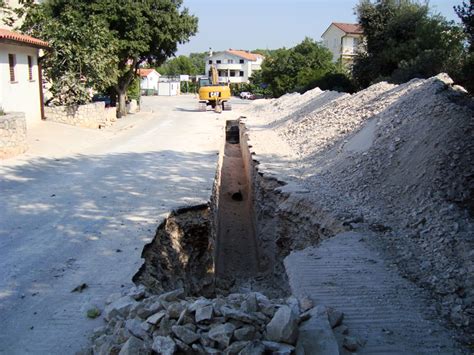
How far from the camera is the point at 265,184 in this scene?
11086 mm

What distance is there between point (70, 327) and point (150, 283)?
162 centimetres

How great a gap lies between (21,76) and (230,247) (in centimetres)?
1117

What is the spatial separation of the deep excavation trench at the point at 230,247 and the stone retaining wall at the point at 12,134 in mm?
5783

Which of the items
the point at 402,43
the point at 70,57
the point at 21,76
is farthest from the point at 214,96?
the point at 21,76

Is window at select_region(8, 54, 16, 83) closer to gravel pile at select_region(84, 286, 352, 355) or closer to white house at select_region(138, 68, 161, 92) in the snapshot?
gravel pile at select_region(84, 286, 352, 355)

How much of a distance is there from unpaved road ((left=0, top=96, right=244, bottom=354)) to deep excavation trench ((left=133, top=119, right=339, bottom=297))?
1.13 ft

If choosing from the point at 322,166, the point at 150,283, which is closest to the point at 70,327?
the point at 150,283

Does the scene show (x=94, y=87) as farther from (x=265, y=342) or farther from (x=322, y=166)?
(x=265, y=342)

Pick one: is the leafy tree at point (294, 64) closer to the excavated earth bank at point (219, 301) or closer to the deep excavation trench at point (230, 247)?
the deep excavation trench at point (230, 247)

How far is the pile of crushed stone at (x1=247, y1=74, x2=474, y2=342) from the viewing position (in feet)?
18.3

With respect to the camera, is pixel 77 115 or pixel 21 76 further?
pixel 77 115

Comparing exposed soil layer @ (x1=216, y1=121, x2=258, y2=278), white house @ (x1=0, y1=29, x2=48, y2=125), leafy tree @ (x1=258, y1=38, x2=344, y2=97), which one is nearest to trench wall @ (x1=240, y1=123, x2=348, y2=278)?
exposed soil layer @ (x1=216, y1=121, x2=258, y2=278)

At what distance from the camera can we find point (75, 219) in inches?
320

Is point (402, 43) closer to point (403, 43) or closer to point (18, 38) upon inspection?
point (403, 43)
